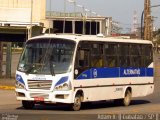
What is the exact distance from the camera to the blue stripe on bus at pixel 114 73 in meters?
21.6

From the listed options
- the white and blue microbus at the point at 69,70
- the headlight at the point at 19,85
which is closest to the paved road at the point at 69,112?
the white and blue microbus at the point at 69,70

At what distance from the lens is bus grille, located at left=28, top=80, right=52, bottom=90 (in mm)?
20359

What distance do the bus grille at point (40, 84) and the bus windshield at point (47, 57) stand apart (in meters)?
0.32

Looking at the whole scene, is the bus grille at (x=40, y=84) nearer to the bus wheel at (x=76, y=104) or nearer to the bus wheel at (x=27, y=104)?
the bus wheel at (x=27, y=104)

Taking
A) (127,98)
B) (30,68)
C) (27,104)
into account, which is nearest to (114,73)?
(127,98)

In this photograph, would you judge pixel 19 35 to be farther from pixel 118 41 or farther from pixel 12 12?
pixel 12 12

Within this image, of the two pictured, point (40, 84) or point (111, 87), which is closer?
point (40, 84)

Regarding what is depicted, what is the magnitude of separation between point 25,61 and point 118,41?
4747mm

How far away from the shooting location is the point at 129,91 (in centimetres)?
2503

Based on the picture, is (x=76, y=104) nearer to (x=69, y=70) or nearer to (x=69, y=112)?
(x=69, y=112)

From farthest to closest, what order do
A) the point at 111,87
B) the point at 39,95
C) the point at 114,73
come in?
the point at 114,73
the point at 111,87
the point at 39,95

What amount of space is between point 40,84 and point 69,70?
109 cm

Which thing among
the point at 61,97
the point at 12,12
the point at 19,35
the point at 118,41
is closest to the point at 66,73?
the point at 61,97

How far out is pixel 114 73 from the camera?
2355 centimetres
